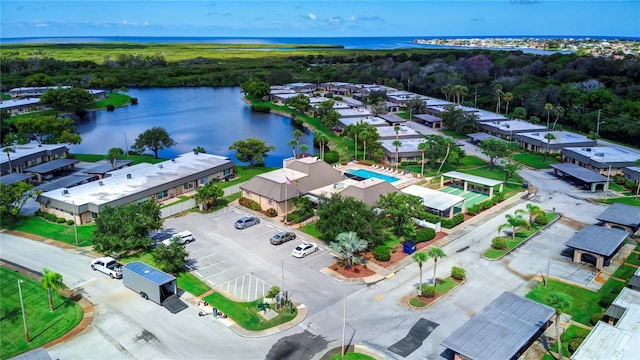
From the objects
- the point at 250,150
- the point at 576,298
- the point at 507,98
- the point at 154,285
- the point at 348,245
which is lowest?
the point at 576,298

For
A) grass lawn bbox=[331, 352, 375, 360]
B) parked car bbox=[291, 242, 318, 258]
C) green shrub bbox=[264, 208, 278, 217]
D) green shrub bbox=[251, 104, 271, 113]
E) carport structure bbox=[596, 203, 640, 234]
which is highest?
green shrub bbox=[251, 104, 271, 113]

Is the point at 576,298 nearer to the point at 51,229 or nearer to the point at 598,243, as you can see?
the point at 598,243

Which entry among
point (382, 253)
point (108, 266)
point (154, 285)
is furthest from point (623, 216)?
point (108, 266)

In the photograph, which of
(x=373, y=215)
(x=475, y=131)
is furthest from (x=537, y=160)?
(x=373, y=215)

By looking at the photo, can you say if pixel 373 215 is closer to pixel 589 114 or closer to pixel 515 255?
pixel 515 255

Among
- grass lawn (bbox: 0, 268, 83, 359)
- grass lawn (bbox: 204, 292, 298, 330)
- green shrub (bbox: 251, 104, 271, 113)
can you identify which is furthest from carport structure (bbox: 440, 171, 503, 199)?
green shrub (bbox: 251, 104, 271, 113)

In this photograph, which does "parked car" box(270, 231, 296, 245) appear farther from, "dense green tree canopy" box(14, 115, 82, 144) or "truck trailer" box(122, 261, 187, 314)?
"dense green tree canopy" box(14, 115, 82, 144)
